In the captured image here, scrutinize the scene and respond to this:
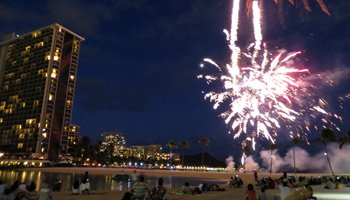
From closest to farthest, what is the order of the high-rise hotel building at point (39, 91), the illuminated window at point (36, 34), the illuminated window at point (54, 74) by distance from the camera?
1. the high-rise hotel building at point (39, 91)
2. the illuminated window at point (54, 74)
3. the illuminated window at point (36, 34)

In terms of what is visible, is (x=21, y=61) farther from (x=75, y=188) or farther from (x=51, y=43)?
(x=75, y=188)

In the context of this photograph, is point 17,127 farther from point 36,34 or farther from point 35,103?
point 36,34

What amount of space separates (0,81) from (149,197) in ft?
580

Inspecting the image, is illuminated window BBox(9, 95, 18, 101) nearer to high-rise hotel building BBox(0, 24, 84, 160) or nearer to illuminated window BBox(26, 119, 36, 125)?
high-rise hotel building BBox(0, 24, 84, 160)

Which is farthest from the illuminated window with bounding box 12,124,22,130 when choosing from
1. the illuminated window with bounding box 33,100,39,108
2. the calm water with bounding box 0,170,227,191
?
the calm water with bounding box 0,170,227,191

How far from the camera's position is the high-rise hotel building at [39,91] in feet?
469

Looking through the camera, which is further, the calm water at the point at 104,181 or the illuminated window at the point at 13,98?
the illuminated window at the point at 13,98

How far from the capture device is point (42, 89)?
15025 cm

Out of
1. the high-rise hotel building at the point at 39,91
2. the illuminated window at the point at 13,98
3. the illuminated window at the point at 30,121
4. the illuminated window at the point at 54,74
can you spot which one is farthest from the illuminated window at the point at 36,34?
the illuminated window at the point at 30,121

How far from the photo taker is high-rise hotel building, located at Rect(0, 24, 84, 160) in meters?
143

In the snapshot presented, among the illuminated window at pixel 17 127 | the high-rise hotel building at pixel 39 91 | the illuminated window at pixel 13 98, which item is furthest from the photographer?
the illuminated window at pixel 13 98

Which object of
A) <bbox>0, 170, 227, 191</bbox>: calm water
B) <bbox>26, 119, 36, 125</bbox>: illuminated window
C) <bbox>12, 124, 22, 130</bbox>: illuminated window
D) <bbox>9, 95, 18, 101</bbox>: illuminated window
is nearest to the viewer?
<bbox>0, 170, 227, 191</bbox>: calm water

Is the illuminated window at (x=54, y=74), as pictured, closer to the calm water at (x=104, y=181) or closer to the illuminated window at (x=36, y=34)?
the illuminated window at (x=36, y=34)

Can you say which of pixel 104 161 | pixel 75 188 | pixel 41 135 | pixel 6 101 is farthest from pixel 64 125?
pixel 75 188
